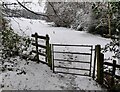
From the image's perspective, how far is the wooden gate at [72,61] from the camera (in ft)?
23.3

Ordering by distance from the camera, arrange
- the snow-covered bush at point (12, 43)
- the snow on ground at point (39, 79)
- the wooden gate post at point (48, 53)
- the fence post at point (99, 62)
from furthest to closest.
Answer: the snow-covered bush at point (12, 43) → the wooden gate post at point (48, 53) → the fence post at point (99, 62) → the snow on ground at point (39, 79)

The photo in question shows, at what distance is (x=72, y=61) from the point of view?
273 inches

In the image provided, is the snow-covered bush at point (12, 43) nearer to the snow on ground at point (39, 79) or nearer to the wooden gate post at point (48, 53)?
the snow on ground at point (39, 79)

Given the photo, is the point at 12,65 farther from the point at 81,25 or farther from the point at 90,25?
the point at 81,25

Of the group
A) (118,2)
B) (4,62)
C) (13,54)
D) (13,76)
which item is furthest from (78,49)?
(118,2)

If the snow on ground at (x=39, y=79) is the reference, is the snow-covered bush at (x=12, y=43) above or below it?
above

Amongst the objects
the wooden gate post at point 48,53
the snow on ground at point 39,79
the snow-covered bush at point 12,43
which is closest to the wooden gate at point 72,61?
the wooden gate post at point 48,53

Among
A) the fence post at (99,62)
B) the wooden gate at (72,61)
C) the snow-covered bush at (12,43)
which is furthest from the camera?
the snow-covered bush at (12,43)

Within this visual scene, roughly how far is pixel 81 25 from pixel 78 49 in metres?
6.97

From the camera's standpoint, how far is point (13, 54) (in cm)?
862

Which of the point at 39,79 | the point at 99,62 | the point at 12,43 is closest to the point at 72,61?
the point at 99,62

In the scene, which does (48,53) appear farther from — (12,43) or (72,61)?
(12,43)

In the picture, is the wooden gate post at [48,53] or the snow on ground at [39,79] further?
the wooden gate post at [48,53]

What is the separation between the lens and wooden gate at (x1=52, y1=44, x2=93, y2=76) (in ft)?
23.3
